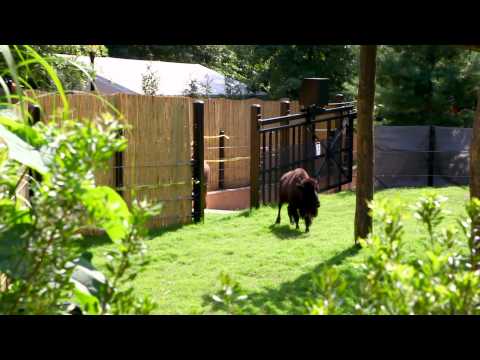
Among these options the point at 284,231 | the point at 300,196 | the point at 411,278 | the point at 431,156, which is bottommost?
the point at 284,231

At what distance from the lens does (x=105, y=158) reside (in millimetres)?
1355

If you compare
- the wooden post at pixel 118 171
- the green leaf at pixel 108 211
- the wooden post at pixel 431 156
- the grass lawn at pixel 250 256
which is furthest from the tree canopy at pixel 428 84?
the green leaf at pixel 108 211

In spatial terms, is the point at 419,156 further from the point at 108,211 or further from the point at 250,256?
the point at 108,211

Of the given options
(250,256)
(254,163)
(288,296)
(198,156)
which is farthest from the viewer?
(254,163)

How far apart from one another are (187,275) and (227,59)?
102 ft

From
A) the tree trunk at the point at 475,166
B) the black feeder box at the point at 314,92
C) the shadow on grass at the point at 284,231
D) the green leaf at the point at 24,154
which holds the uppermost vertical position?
the black feeder box at the point at 314,92

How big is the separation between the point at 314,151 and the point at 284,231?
5462 millimetres

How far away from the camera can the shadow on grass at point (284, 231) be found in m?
9.89

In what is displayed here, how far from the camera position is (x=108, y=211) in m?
1.42

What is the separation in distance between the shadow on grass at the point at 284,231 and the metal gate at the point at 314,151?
2756mm

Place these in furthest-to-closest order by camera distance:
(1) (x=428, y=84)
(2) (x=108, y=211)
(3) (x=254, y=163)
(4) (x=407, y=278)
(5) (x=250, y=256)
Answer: (1) (x=428, y=84) < (3) (x=254, y=163) < (5) (x=250, y=256) < (2) (x=108, y=211) < (4) (x=407, y=278)

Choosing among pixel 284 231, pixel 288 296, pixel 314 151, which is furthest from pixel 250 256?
pixel 314 151

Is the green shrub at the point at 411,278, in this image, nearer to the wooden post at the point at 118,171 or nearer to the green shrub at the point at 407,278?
the green shrub at the point at 407,278
